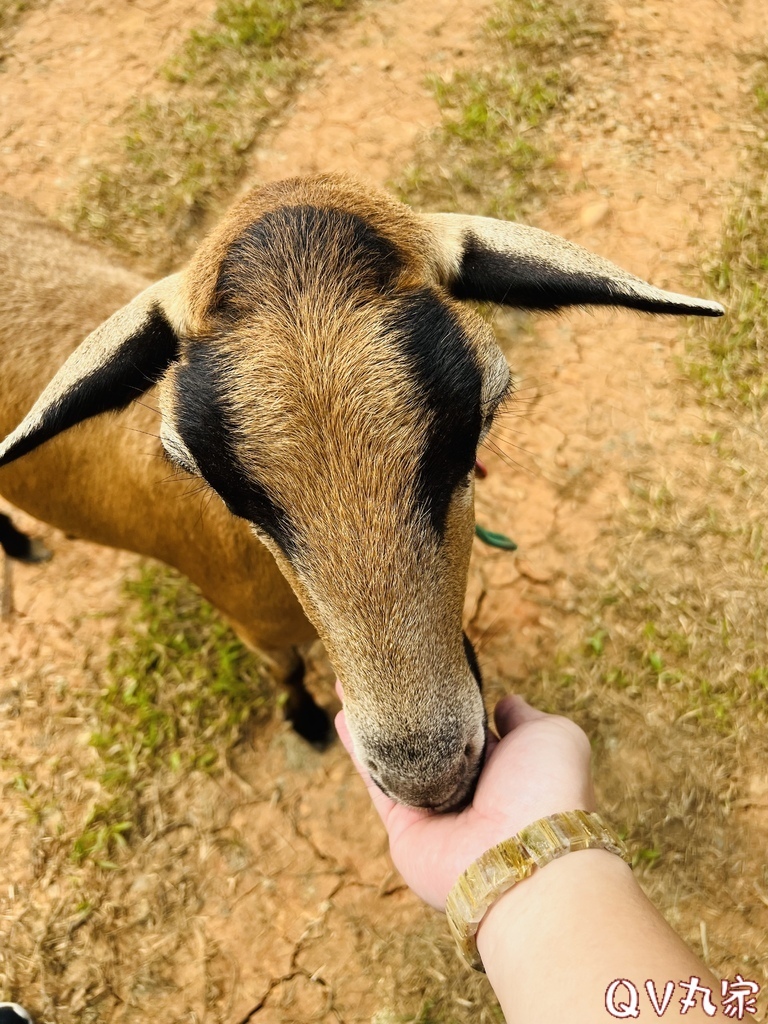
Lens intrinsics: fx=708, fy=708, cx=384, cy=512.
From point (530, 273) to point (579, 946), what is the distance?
210 cm

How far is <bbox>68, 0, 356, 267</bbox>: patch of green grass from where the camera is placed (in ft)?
19.6

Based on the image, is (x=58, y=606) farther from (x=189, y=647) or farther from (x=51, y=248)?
(x=51, y=248)

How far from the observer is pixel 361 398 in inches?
79.1

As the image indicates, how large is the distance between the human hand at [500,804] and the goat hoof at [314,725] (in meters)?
1.47

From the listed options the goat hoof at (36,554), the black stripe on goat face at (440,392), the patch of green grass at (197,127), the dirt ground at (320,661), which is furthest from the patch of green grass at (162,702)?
the patch of green grass at (197,127)

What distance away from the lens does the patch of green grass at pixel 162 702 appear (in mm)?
4277

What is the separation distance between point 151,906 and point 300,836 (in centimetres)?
92

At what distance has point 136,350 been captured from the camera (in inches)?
101

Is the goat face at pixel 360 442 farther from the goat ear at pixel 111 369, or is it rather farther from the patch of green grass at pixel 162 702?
the patch of green grass at pixel 162 702

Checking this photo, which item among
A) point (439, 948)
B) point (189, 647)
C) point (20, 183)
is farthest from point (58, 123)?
point (439, 948)

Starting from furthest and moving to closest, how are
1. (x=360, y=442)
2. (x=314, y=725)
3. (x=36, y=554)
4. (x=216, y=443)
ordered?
(x=36, y=554)
(x=314, y=725)
(x=216, y=443)
(x=360, y=442)

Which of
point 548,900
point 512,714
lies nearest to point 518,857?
point 548,900

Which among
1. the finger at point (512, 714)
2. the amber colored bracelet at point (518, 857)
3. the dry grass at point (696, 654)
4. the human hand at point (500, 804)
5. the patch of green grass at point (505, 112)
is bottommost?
the dry grass at point (696, 654)

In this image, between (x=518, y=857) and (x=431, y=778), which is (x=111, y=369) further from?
(x=518, y=857)
